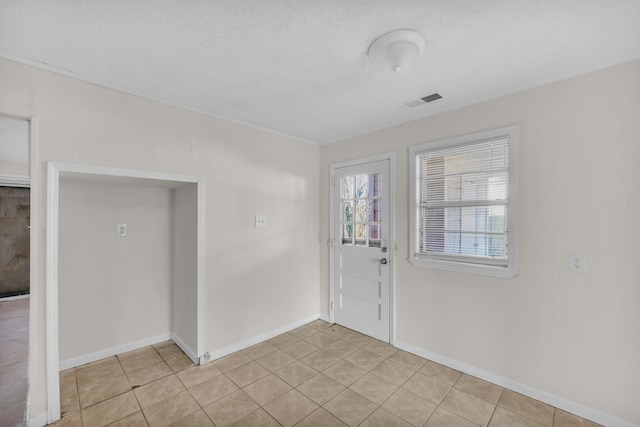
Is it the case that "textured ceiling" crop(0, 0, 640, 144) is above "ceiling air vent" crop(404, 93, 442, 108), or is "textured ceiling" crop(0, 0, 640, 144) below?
above

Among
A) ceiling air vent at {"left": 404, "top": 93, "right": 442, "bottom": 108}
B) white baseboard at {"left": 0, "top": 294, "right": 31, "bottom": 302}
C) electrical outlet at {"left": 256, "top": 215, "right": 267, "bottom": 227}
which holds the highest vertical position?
ceiling air vent at {"left": 404, "top": 93, "right": 442, "bottom": 108}

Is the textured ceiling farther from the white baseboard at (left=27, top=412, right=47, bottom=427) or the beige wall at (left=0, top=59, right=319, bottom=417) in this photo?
the white baseboard at (left=27, top=412, right=47, bottom=427)

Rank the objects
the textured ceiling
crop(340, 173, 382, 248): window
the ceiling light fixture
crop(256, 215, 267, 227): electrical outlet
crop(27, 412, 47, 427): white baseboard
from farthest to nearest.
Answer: crop(340, 173, 382, 248): window
crop(256, 215, 267, 227): electrical outlet
crop(27, 412, 47, 427): white baseboard
the ceiling light fixture
the textured ceiling

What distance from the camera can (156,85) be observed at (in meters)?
2.12

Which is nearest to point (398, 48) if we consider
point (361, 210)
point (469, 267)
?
point (469, 267)

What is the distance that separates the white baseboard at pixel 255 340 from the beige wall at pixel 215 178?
6 centimetres

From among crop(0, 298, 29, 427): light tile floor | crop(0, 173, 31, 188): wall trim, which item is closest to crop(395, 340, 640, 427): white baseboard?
crop(0, 298, 29, 427): light tile floor

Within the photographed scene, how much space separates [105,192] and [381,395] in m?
3.08

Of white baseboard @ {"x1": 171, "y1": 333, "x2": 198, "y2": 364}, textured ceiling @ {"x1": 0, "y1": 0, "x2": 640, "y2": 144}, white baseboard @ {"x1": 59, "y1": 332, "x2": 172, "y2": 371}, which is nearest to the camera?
textured ceiling @ {"x1": 0, "y1": 0, "x2": 640, "y2": 144}

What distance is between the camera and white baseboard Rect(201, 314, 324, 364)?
271 cm

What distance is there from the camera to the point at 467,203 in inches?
95.5

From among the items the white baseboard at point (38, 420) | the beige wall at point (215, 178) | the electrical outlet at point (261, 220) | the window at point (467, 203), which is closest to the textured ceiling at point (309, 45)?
the beige wall at point (215, 178)

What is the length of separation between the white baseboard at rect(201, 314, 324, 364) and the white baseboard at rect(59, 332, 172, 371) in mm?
770

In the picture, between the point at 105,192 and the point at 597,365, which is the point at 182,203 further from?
the point at 597,365
